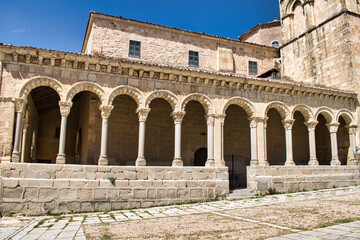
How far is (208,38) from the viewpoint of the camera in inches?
709

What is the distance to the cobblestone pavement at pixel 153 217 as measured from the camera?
19.5 ft

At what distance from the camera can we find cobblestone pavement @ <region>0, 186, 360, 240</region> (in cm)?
594

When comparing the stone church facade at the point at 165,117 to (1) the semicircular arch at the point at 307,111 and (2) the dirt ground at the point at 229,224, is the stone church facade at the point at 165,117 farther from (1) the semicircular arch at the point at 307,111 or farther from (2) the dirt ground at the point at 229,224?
(2) the dirt ground at the point at 229,224

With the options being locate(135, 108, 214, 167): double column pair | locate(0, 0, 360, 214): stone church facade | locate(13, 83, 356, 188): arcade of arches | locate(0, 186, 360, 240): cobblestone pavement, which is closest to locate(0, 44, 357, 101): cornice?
locate(0, 0, 360, 214): stone church facade

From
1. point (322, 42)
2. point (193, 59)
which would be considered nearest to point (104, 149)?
point (193, 59)

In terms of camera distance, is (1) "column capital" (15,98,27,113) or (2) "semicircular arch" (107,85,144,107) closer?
(1) "column capital" (15,98,27,113)

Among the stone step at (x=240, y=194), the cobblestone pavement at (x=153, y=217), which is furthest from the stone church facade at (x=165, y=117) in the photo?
the cobblestone pavement at (x=153, y=217)

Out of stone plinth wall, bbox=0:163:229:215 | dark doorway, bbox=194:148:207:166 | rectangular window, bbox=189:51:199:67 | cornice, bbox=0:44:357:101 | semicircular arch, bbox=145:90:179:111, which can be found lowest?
stone plinth wall, bbox=0:163:229:215

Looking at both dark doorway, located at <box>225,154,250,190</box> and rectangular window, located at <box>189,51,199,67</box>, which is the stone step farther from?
rectangular window, located at <box>189,51,199,67</box>

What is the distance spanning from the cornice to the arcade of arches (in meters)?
0.87

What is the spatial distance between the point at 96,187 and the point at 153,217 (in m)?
2.65

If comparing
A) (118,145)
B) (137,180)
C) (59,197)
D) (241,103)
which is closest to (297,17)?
(241,103)

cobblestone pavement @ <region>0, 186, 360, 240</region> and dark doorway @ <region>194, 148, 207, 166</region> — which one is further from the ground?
dark doorway @ <region>194, 148, 207, 166</region>

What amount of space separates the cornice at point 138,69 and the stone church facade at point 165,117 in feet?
0.15
